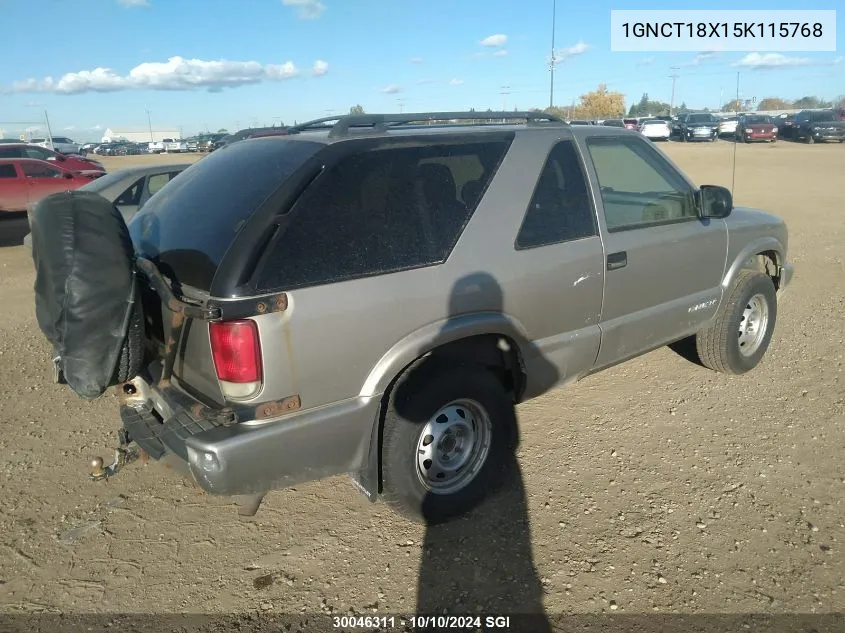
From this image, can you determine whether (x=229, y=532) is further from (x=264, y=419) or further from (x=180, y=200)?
(x=180, y=200)

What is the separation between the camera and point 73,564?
112 inches

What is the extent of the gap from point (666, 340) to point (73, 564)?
3620 mm

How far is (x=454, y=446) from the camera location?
10.4ft

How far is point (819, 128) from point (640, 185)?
119ft

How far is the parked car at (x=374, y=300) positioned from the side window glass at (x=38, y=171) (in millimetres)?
13282

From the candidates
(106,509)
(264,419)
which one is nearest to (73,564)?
(106,509)

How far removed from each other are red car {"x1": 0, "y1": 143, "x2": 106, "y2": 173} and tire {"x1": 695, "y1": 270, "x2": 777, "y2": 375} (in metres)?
16.9

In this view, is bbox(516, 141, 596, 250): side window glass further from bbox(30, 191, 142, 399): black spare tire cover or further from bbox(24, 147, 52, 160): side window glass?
bbox(24, 147, 52, 160): side window glass

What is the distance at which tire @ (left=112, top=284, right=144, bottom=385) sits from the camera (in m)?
2.51

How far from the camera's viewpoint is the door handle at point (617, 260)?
11.3 ft

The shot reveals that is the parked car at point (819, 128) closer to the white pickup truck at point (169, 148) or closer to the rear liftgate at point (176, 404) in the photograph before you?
the rear liftgate at point (176, 404)

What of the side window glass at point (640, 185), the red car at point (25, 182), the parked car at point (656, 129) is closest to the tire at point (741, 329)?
the side window glass at point (640, 185)

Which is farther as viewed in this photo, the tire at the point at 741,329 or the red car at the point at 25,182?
the red car at the point at 25,182

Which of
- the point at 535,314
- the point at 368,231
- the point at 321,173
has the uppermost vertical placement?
the point at 321,173
